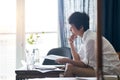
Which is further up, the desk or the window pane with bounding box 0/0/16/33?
the window pane with bounding box 0/0/16/33

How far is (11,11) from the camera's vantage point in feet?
13.2

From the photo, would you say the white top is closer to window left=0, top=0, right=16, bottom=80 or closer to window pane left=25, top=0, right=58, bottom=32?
window pane left=25, top=0, right=58, bottom=32

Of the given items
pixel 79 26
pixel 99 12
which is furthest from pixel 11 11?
pixel 99 12

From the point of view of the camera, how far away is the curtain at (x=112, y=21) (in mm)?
3750

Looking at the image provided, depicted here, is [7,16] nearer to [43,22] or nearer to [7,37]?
[7,37]

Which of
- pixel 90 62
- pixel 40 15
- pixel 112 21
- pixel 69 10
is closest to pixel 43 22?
pixel 40 15

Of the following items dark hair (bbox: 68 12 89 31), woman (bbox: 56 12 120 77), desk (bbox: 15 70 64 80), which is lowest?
desk (bbox: 15 70 64 80)

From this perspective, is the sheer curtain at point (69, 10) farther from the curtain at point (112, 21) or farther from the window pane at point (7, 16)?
the window pane at point (7, 16)

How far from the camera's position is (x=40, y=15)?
4.05m

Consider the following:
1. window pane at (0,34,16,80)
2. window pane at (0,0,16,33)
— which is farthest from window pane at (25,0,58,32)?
window pane at (0,34,16,80)

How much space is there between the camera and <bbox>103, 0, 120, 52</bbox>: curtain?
12.3ft

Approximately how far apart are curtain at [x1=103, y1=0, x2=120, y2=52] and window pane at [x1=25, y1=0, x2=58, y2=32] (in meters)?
0.77

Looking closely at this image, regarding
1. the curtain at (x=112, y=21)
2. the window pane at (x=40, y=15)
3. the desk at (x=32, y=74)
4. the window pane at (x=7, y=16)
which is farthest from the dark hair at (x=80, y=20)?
the window pane at (x=7, y=16)

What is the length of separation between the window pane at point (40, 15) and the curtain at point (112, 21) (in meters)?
0.77
